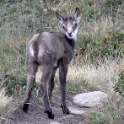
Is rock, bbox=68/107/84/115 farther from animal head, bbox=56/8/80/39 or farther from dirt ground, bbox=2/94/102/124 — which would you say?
animal head, bbox=56/8/80/39

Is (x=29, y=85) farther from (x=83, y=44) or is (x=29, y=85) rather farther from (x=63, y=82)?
(x=83, y=44)

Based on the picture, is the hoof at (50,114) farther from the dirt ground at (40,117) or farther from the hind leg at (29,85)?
the hind leg at (29,85)

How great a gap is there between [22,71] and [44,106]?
175 centimetres

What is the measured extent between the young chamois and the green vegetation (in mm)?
581

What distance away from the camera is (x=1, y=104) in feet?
23.2

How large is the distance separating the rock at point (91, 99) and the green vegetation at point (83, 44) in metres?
0.21

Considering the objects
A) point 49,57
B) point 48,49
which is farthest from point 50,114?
point 48,49

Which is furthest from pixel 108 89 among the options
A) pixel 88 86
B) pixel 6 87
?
pixel 6 87

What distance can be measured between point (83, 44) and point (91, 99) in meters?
4.49

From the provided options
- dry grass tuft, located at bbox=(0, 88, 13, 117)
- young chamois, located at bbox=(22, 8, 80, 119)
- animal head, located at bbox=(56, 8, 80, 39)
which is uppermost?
animal head, located at bbox=(56, 8, 80, 39)

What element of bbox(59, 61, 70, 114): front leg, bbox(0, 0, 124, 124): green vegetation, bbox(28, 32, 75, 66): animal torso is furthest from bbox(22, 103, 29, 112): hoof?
bbox(28, 32, 75, 66): animal torso

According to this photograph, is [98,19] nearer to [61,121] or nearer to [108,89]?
[108,89]

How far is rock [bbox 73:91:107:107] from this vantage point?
8.46 metres

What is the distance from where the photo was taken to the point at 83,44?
12906 millimetres
